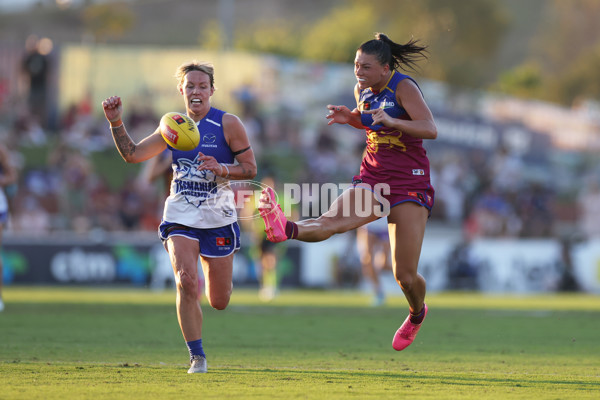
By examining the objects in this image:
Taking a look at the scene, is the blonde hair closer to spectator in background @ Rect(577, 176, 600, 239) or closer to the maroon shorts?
the maroon shorts

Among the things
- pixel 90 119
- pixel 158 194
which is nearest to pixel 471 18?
pixel 90 119

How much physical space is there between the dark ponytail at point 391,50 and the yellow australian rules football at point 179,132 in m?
1.72

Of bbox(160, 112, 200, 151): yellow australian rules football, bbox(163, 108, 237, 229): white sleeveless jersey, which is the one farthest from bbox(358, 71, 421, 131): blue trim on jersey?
bbox(160, 112, 200, 151): yellow australian rules football

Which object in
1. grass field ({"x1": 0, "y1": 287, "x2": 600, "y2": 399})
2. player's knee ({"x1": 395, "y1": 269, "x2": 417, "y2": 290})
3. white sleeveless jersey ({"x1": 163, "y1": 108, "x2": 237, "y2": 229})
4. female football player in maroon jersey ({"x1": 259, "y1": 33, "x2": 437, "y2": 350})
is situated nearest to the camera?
grass field ({"x1": 0, "y1": 287, "x2": 600, "y2": 399})

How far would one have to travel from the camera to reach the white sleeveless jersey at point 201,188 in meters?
8.18

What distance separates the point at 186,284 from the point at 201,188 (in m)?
0.88

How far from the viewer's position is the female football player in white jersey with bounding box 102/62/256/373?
319 inches

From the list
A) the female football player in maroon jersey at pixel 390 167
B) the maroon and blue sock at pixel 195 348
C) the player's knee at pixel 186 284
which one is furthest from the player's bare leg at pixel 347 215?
the maroon and blue sock at pixel 195 348

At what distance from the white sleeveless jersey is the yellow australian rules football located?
123 mm

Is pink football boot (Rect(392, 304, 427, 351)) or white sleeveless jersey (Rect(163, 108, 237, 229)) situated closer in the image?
white sleeveless jersey (Rect(163, 108, 237, 229))

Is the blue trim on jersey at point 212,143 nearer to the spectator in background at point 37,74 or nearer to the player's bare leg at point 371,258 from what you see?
the player's bare leg at point 371,258

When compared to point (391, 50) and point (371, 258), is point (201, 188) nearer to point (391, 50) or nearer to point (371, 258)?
point (391, 50)

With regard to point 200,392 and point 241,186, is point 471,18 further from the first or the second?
point 200,392

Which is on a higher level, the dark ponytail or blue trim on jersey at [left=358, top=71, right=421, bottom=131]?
the dark ponytail
